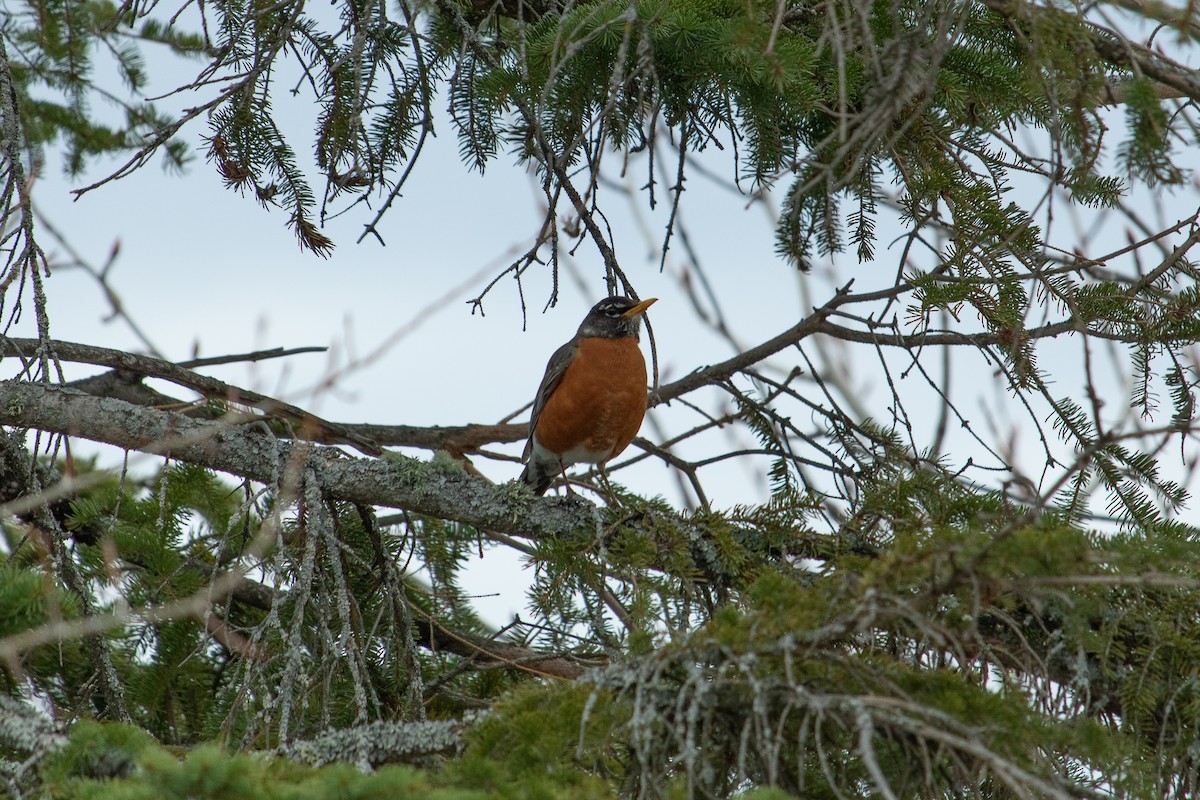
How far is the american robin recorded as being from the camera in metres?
4.92

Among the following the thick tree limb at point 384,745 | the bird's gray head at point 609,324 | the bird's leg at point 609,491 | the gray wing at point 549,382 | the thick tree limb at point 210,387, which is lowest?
the thick tree limb at point 384,745

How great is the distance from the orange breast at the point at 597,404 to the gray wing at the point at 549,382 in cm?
4

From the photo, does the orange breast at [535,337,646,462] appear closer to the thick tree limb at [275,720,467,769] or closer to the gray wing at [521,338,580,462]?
the gray wing at [521,338,580,462]

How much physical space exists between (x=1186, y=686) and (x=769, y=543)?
122cm

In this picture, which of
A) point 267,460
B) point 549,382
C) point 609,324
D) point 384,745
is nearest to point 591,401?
point 549,382

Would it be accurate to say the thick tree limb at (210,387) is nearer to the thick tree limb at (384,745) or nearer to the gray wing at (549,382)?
the gray wing at (549,382)

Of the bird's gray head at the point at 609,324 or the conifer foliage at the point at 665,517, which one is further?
the bird's gray head at the point at 609,324

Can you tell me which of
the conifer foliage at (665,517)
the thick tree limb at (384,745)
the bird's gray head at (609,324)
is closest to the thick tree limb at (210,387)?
the conifer foliage at (665,517)

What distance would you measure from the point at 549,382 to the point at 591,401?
1.11 ft

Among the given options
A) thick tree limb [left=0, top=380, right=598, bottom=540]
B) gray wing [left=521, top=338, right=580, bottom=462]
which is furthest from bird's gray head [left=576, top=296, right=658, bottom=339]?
thick tree limb [left=0, top=380, right=598, bottom=540]

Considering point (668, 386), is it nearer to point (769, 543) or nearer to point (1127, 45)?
point (769, 543)

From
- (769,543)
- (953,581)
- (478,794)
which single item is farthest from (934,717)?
(769,543)

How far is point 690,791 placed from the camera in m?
1.69

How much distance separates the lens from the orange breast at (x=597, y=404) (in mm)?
4914
